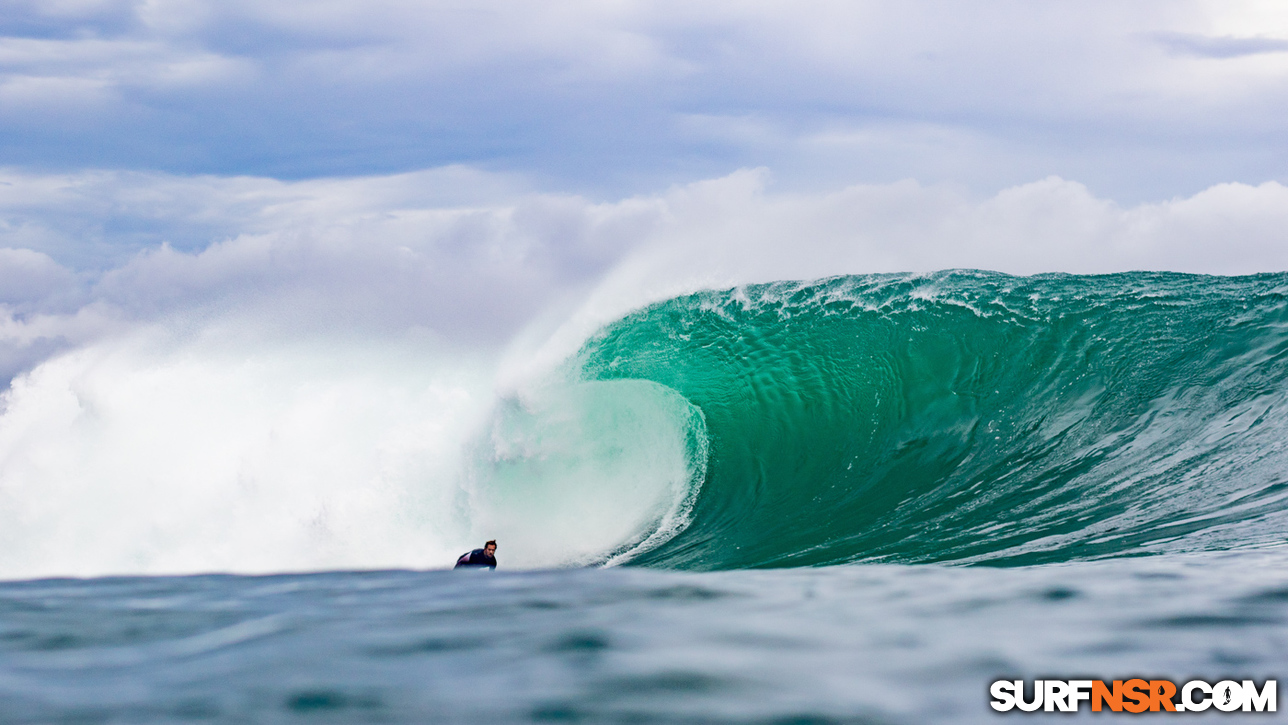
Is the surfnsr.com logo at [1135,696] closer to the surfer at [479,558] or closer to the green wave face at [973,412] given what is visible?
the green wave face at [973,412]

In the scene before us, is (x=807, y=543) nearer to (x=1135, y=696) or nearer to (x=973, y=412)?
(x=973, y=412)

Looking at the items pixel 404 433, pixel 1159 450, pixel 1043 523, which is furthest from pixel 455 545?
pixel 1159 450

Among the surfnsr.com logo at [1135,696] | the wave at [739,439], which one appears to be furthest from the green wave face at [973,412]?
the surfnsr.com logo at [1135,696]

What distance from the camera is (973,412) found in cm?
980

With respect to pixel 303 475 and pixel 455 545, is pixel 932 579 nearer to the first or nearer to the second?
pixel 455 545

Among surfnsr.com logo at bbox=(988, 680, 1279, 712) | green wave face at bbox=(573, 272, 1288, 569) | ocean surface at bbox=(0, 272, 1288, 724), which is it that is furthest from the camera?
green wave face at bbox=(573, 272, 1288, 569)

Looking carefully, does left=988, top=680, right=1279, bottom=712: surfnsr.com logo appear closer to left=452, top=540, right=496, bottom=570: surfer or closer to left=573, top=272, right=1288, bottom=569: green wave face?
left=573, top=272, right=1288, bottom=569: green wave face

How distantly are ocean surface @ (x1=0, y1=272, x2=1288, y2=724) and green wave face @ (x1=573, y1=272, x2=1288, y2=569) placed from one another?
45mm

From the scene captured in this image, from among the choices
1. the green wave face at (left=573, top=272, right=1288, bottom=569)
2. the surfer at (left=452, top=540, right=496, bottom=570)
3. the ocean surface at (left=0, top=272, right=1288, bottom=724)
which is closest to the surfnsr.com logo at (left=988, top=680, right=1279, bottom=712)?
the ocean surface at (left=0, top=272, right=1288, bottom=724)

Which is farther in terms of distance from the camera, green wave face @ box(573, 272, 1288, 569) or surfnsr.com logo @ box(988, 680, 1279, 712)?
green wave face @ box(573, 272, 1288, 569)

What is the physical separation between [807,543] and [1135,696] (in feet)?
19.6

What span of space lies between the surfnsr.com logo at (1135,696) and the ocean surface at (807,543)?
52 millimetres

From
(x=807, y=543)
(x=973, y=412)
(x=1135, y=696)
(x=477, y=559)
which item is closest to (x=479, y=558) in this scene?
(x=477, y=559)

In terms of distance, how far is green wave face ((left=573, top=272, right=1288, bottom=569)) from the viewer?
6953 millimetres
